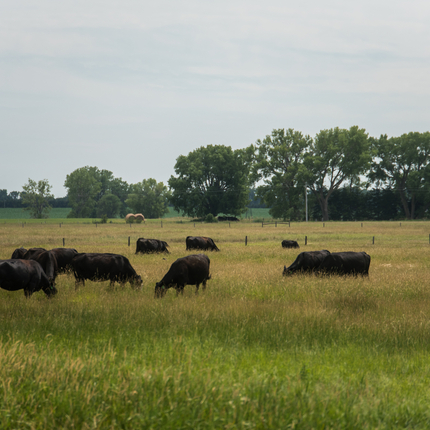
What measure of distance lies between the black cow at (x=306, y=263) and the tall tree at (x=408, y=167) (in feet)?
260

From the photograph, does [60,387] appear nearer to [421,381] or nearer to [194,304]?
[421,381]

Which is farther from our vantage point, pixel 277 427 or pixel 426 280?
pixel 426 280

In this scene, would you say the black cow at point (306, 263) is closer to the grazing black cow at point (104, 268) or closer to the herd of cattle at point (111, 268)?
the herd of cattle at point (111, 268)

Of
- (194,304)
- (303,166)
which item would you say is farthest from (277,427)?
(303,166)

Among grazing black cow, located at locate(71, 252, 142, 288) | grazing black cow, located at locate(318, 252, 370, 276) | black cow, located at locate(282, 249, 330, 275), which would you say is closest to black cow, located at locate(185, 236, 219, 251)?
black cow, located at locate(282, 249, 330, 275)

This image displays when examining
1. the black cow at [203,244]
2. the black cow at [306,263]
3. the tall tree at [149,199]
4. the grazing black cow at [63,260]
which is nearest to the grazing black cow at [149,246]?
the black cow at [203,244]

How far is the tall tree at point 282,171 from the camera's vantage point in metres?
87.0

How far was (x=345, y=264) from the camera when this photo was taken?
15156 mm

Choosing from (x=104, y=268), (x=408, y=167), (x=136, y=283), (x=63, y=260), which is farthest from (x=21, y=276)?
(x=408, y=167)

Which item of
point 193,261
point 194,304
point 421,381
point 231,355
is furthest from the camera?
point 193,261

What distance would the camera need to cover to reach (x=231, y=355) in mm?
5684

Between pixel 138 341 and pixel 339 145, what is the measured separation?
85265 millimetres

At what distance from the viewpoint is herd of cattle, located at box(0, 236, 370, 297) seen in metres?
9.57

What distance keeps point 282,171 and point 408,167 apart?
2806cm
